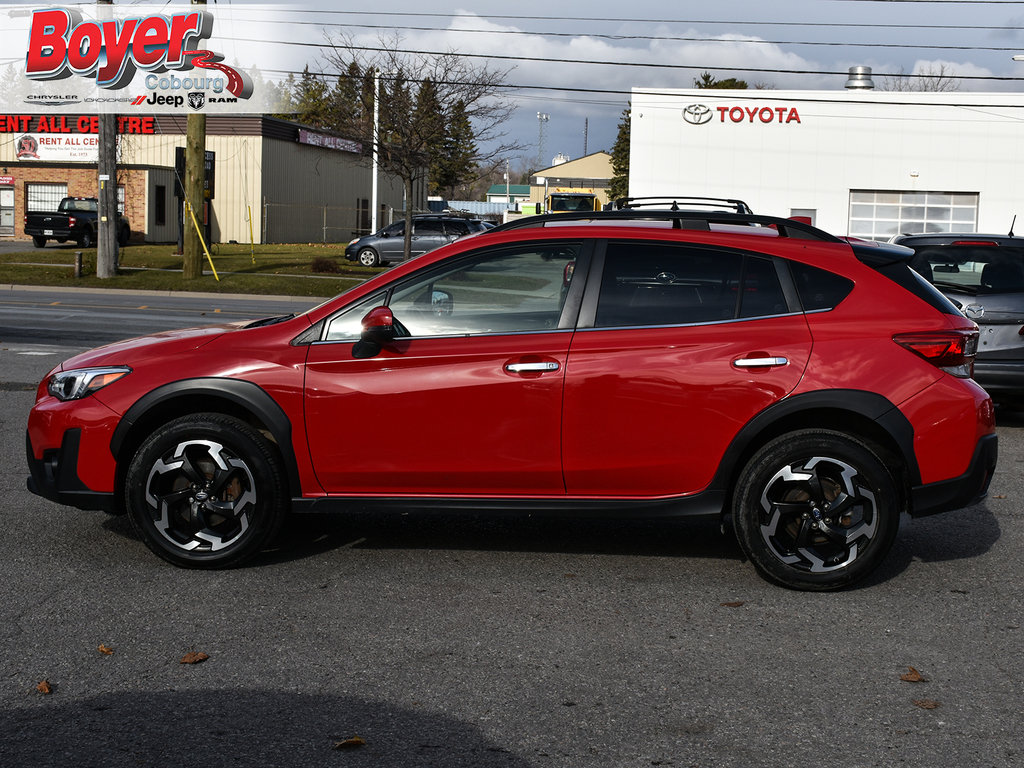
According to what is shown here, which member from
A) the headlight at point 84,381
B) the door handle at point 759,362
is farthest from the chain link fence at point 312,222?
the door handle at point 759,362

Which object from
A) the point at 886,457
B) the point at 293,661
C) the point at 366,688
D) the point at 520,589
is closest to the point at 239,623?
the point at 293,661

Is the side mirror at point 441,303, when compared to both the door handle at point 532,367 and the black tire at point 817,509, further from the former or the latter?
the black tire at point 817,509

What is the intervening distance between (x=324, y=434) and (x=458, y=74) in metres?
28.9

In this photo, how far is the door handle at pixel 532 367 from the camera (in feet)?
17.2

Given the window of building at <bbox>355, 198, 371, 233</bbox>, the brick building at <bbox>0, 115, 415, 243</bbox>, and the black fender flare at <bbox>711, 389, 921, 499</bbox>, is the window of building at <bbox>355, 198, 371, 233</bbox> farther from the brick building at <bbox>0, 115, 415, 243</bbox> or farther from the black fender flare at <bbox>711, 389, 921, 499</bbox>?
the black fender flare at <bbox>711, 389, 921, 499</bbox>

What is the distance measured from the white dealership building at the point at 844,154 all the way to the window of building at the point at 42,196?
84.8ft

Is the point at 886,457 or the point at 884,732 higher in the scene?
the point at 886,457

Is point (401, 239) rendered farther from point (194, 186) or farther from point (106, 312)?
point (106, 312)

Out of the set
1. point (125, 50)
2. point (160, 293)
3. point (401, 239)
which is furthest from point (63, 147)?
point (160, 293)

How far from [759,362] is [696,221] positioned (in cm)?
87

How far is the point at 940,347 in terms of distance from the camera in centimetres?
522

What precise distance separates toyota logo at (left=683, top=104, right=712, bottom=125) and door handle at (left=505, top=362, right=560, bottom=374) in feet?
119

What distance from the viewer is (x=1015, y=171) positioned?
129 feet

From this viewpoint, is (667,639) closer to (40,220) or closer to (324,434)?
(324,434)
